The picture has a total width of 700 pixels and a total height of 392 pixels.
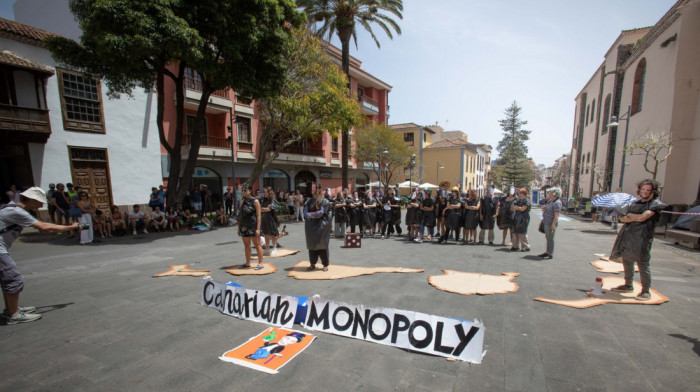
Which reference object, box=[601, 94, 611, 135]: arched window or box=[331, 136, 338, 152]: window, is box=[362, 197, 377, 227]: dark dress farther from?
box=[601, 94, 611, 135]: arched window

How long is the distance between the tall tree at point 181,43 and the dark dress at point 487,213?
10261mm

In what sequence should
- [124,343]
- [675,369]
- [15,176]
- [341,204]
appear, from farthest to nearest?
[15,176], [341,204], [124,343], [675,369]

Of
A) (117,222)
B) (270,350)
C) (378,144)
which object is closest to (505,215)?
(270,350)

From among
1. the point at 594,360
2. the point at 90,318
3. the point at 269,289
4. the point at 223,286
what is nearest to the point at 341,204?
the point at 269,289

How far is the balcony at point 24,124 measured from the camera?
39.8 feet

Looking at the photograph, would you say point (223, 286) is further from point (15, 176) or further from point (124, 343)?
point (15, 176)

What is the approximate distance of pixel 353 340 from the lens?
356cm

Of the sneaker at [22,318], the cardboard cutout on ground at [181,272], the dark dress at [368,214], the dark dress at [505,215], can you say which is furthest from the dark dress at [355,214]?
the sneaker at [22,318]

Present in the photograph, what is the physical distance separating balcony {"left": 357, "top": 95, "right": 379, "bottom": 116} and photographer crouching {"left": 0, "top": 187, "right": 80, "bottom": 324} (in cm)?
2749

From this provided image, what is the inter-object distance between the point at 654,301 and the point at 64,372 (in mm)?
7902

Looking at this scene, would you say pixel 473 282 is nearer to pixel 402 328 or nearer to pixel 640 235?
pixel 640 235

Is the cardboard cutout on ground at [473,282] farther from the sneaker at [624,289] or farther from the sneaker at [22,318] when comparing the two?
the sneaker at [22,318]

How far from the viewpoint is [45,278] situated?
6168 mm

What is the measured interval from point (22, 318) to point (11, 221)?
1369mm
